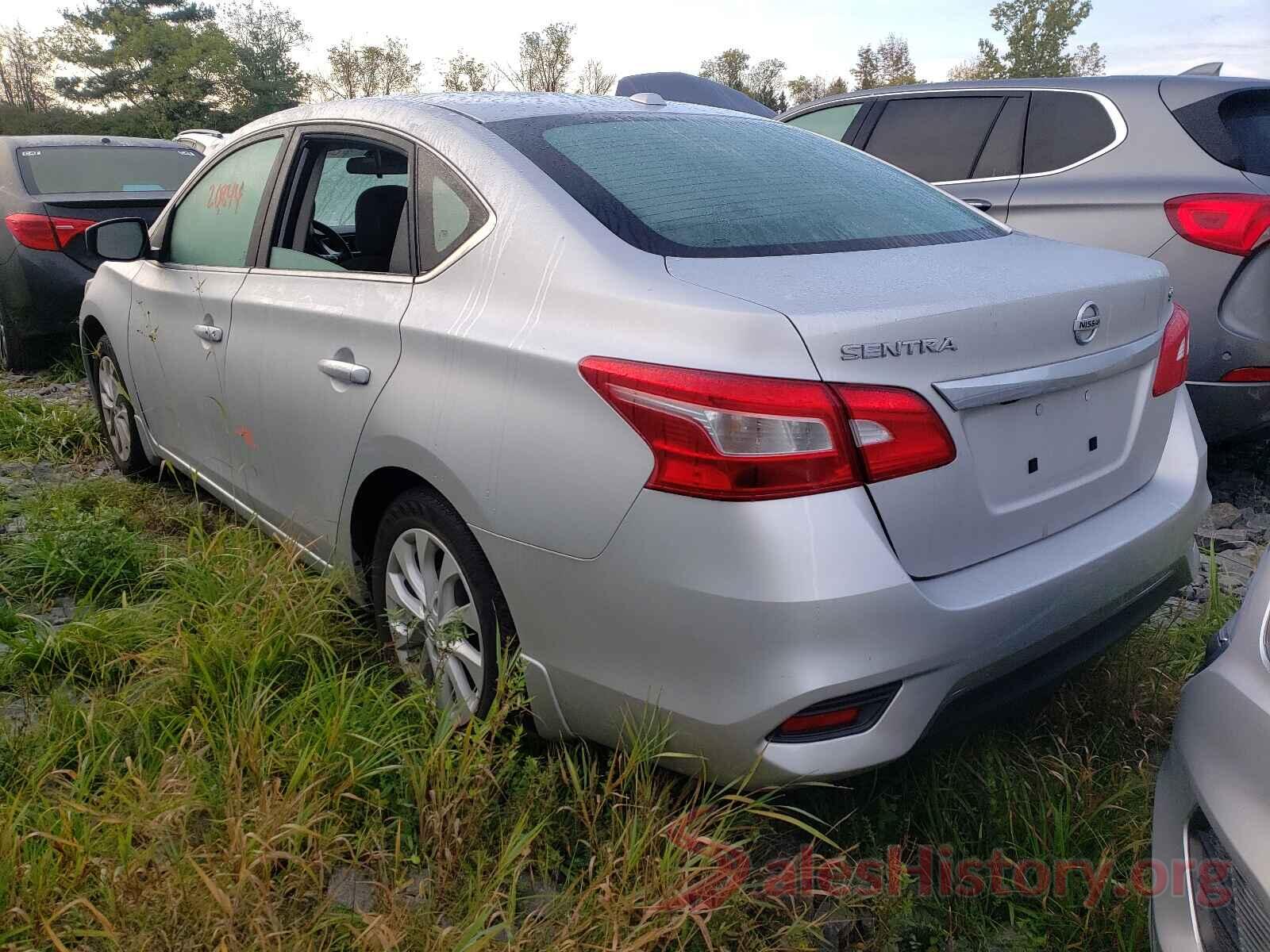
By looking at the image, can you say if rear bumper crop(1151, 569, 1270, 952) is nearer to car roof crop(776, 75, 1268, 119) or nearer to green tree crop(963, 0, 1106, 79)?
car roof crop(776, 75, 1268, 119)

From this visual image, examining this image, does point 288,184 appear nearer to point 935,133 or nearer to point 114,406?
point 114,406

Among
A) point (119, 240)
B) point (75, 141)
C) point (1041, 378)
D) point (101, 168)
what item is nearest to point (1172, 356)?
point (1041, 378)

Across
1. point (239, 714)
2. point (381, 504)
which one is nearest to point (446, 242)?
point (381, 504)

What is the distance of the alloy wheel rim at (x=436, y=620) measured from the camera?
2.10 meters

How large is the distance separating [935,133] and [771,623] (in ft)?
13.1

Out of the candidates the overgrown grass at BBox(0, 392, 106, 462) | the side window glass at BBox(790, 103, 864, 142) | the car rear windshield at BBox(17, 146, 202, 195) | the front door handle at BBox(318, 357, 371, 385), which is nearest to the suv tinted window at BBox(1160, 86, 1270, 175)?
the side window glass at BBox(790, 103, 864, 142)

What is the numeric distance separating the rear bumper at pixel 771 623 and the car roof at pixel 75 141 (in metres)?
5.78

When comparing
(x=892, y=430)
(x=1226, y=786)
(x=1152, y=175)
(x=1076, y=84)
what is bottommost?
(x=1226, y=786)

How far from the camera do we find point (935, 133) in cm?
489

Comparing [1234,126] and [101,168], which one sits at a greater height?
[1234,126]

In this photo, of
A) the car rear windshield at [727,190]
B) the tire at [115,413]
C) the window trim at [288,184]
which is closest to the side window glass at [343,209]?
the window trim at [288,184]

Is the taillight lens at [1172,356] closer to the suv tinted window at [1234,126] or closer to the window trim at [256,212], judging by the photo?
the suv tinted window at [1234,126]

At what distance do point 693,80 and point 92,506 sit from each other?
752 centimetres

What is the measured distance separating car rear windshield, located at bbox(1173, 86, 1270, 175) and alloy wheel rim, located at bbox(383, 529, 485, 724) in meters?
3.28
